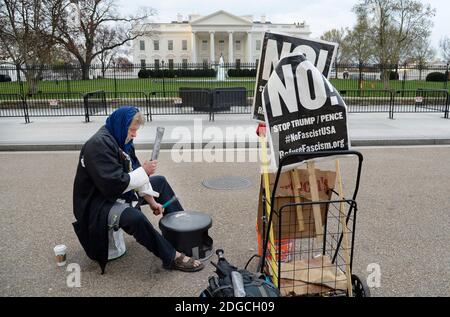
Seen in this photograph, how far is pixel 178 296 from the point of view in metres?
3.37

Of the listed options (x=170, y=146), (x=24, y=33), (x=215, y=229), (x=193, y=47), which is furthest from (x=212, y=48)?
(x=215, y=229)

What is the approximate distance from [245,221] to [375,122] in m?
9.93

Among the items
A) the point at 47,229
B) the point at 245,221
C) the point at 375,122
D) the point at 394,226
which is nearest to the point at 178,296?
the point at 245,221

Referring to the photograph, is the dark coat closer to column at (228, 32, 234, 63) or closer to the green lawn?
the green lawn

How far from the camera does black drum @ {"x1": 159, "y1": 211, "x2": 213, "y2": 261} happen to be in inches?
152

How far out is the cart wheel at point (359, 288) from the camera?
2.96 m

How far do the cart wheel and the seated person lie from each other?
4.79ft

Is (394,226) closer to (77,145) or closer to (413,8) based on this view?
(77,145)

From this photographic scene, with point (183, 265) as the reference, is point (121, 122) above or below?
above

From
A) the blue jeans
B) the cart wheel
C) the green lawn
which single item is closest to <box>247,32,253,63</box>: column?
the green lawn

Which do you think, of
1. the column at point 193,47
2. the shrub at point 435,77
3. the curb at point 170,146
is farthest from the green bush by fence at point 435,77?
the column at point 193,47

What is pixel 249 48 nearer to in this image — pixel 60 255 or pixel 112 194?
pixel 60 255

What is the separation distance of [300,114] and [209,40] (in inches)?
4109

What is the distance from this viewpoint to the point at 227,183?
6.95 m
